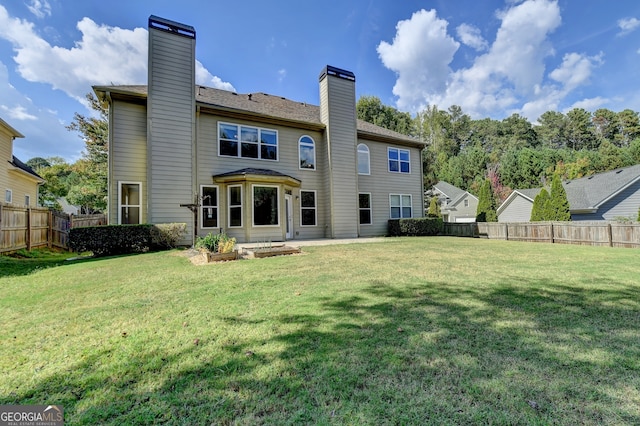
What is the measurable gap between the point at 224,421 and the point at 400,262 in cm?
563

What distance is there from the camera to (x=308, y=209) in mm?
13766

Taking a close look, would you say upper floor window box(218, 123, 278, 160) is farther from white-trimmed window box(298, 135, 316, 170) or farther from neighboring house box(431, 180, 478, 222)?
neighboring house box(431, 180, 478, 222)

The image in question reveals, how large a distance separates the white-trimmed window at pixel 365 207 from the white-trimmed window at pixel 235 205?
6.65 meters

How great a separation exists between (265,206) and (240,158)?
244 centimetres

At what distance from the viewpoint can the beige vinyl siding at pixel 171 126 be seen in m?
10.2

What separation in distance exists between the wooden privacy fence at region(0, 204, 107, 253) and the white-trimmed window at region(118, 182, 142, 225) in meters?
2.26

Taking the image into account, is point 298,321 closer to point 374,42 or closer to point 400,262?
point 400,262

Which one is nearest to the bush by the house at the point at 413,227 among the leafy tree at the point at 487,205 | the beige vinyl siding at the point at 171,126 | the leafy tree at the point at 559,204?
the leafy tree at the point at 487,205

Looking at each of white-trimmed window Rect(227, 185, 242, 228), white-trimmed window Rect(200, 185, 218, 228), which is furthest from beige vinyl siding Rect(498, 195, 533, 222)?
white-trimmed window Rect(200, 185, 218, 228)

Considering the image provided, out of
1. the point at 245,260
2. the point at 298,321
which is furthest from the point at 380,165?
the point at 298,321

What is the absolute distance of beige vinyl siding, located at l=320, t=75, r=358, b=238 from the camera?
13.7 m

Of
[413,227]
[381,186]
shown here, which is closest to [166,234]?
[381,186]

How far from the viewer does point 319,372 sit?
6.84 feet

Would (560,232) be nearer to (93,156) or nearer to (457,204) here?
(457,204)
